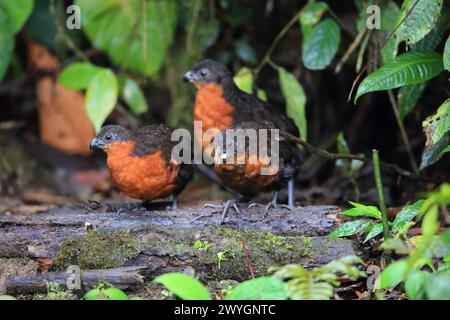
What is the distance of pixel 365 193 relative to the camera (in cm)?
577

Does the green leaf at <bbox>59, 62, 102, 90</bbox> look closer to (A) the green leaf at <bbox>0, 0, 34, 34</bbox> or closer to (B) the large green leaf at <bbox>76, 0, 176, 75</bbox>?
(B) the large green leaf at <bbox>76, 0, 176, 75</bbox>

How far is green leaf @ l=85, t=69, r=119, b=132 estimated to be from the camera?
5.83 metres

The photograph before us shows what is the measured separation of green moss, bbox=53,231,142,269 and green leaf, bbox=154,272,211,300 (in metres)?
0.71

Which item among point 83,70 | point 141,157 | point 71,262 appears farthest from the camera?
point 83,70

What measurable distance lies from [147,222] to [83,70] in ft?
7.91

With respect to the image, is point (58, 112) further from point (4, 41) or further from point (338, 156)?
point (338, 156)

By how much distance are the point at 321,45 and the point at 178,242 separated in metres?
2.16

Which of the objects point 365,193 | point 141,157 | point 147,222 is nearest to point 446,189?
point 147,222

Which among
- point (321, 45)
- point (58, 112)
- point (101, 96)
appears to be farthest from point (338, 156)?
point (58, 112)

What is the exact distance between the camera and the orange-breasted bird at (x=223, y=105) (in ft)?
17.5

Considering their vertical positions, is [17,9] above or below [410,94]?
above

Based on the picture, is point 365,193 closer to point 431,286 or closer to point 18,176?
point 431,286

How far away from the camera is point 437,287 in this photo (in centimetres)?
304
